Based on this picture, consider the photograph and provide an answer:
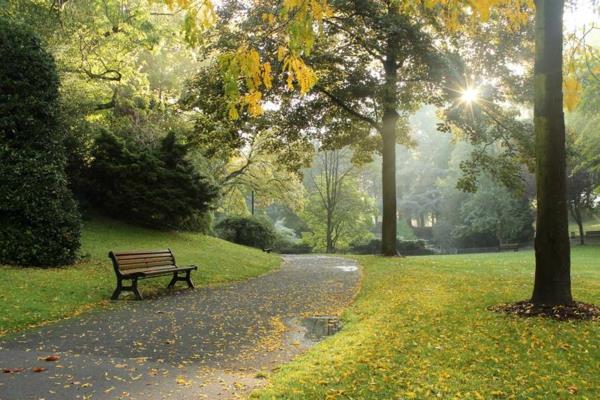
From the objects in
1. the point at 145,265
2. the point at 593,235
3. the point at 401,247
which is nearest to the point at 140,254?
the point at 145,265

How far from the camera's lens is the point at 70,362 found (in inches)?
212

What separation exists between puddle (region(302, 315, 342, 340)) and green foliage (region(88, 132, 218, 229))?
13.9m

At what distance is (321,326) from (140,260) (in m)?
5.10

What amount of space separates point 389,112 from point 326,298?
11.1 metres

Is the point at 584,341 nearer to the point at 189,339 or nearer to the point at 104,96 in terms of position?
the point at 189,339

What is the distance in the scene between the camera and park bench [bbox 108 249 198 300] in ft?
31.9

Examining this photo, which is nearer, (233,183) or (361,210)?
(233,183)

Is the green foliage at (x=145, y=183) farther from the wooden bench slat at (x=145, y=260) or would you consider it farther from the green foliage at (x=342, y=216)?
the green foliage at (x=342, y=216)

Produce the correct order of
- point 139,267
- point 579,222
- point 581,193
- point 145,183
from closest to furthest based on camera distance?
point 139,267
point 145,183
point 579,222
point 581,193

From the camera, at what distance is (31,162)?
11.9 m

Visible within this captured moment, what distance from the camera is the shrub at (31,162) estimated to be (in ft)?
38.0

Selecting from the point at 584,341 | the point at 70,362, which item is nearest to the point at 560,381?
the point at 584,341

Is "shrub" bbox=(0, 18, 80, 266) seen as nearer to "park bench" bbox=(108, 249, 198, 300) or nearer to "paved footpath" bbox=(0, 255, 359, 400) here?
"park bench" bbox=(108, 249, 198, 300)

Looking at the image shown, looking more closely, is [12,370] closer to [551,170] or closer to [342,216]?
[551,170]
